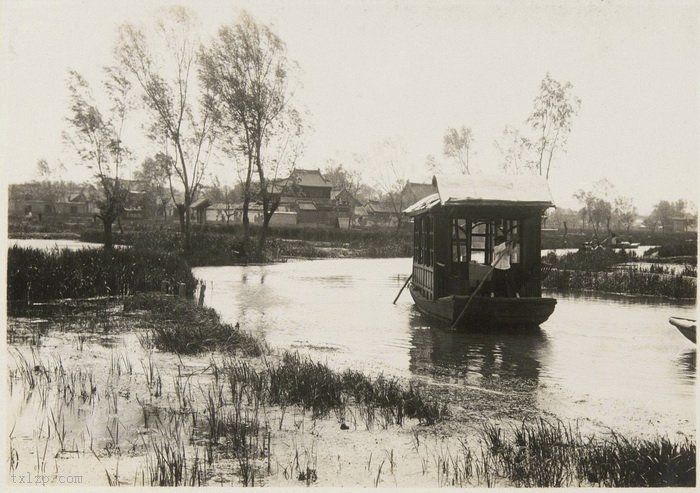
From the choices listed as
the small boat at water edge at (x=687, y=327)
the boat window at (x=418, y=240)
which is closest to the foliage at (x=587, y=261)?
the boat window at (x=418, y=240)

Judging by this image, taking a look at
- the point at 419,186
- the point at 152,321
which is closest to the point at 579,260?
the point at 152,321

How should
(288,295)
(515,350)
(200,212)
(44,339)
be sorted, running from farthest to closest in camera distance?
(200,212) → (288,295) → (515,350) → (44,339)

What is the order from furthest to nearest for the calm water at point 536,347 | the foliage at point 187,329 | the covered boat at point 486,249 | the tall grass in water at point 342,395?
the covered boat at point 486,249, the foliage at point 187,329, the calm water at point 536,347, the tall grass in water at point 342,395

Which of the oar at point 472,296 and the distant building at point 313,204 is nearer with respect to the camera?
the oar at point 472,296

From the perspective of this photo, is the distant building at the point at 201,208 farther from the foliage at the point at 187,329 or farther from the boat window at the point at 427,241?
the boat window at the point at 427,241

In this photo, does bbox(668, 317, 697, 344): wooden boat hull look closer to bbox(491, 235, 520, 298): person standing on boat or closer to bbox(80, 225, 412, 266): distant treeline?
bbox(491, 235, 520, 298): person standing on boat

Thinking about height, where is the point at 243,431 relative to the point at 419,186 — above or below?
below

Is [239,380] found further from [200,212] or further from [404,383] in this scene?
[200,212]

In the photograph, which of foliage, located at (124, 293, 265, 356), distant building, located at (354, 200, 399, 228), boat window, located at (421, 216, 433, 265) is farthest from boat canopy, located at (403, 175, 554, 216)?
distant building, located at (354, 200, 399, 228)
